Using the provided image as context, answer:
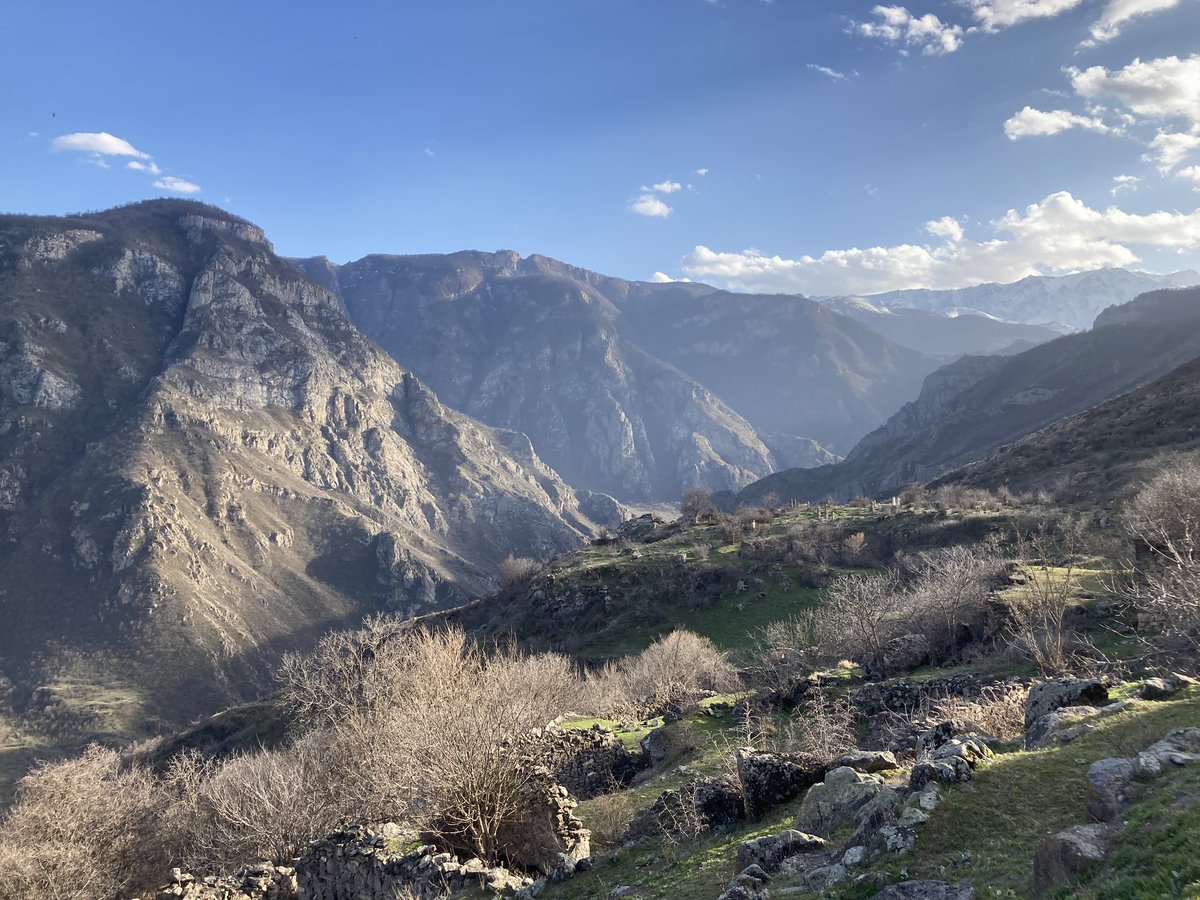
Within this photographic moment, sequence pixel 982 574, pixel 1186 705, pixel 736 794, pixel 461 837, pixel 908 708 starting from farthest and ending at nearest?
1. pixel 982 574
2. pixel 908 708
3. pixel 461 837
4. pixel 736 794
5. pixel 1186 705

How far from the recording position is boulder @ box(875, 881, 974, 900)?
9227mm

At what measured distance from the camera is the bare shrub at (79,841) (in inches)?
1107

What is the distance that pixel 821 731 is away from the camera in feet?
67.2

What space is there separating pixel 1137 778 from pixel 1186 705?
15.5 feet

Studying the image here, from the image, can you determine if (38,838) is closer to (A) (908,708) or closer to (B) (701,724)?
(B) (701,724)

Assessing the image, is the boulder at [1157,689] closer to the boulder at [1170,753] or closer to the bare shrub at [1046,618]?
the boulder at [1170,753]

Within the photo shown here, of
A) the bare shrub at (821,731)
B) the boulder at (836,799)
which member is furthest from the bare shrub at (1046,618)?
the boulder at (836,799)

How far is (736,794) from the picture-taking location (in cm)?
1722

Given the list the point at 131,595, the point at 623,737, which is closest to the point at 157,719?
the point at 131,595

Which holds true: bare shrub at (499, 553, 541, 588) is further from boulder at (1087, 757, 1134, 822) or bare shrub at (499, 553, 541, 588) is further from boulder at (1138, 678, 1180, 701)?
boulder at (1087, 757, 1134, 822)

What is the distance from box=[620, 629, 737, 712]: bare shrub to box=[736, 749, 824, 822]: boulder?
20073 mm

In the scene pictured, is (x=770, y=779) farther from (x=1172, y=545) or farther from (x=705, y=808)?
(x=1172, y=545)

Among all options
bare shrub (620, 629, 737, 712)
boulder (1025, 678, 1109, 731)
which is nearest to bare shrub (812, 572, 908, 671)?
bare shrub (620, 629, 737, 712)

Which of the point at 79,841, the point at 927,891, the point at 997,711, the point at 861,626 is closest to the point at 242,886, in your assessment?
the point at 79,841
